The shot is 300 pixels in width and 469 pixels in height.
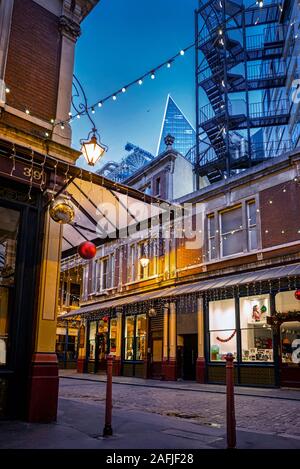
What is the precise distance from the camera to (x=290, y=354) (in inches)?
578

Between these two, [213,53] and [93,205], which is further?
[213,53]

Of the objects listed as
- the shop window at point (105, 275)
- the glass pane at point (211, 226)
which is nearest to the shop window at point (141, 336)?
the shop window at point (105, 275)

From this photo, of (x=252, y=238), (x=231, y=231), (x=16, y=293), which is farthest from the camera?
(x=231, y=231)

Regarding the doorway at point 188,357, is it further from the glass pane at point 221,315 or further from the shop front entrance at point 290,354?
the shop front entrance at point 290,354

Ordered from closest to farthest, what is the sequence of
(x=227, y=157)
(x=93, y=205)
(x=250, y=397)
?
(x=93, y=205) → (x=250, y=397) → (x=227, y=157)

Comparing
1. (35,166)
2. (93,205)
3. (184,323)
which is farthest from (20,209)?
(184,323)

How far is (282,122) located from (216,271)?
13.7m

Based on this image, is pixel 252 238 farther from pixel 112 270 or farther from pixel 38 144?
pixel 112 270

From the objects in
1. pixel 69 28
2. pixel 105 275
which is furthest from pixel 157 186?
pixel 69 28

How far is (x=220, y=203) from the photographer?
1850 centimetres

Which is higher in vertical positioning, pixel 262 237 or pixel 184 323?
pixel 262 237

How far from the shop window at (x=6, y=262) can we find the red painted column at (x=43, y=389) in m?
0.59

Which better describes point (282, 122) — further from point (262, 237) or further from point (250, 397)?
point (250, 397)

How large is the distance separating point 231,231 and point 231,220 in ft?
1.92
